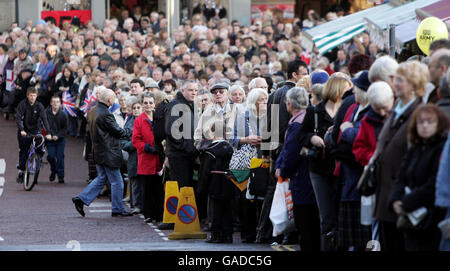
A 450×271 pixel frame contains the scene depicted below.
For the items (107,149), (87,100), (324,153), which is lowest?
(87,100)

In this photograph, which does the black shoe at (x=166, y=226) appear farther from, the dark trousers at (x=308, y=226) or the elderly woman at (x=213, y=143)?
the dark trousers at (x=308, y=226)

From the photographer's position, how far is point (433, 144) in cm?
753

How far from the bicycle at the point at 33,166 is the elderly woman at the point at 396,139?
11.8 m

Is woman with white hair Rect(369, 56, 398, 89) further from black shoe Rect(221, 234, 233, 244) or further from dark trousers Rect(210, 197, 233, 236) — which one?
black shoe Rect(221, 234, 233, 244)

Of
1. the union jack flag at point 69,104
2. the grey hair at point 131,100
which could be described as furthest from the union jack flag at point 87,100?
the grey hair at point 131,100

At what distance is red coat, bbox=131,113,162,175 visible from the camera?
49.2ft

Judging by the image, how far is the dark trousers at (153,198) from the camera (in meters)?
Answer: 14.9

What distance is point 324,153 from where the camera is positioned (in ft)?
32.4

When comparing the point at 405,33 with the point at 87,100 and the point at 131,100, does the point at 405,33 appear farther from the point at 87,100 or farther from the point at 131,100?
the point at 87,100

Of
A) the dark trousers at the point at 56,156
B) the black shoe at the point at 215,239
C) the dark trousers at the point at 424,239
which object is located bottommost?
the dark trousers at the point at 56,156

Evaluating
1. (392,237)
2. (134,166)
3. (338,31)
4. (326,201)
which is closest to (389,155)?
(392,237)

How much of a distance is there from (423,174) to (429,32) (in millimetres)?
5828

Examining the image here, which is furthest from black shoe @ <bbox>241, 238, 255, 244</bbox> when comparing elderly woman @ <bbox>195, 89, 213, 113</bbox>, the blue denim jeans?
the blue denim jeans
